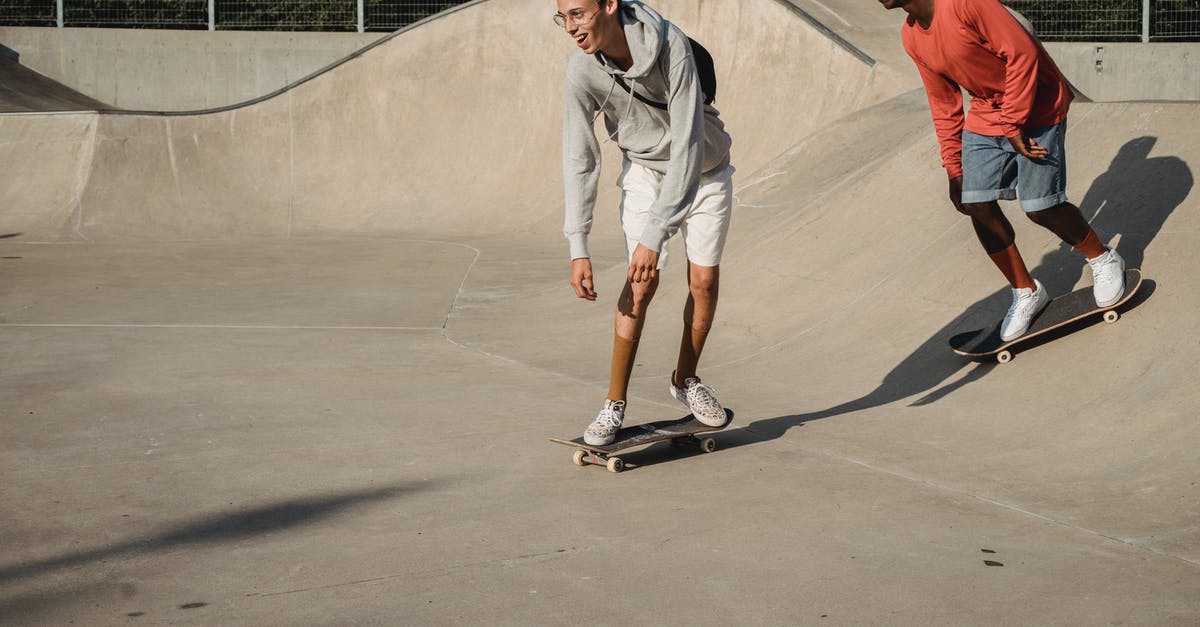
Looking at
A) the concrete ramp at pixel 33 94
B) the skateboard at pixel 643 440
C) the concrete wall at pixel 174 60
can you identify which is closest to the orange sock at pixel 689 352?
the skateboard at pixel 643 440

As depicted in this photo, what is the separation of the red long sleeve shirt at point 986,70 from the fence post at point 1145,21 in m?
12.8

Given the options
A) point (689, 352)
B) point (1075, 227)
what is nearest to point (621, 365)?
point (689, 352)

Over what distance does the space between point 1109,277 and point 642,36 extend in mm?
2505

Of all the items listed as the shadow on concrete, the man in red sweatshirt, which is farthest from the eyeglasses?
the shadow on concrete

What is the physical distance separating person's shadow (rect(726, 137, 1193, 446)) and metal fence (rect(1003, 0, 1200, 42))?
1150 cm

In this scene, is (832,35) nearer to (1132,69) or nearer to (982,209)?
(1132,69)

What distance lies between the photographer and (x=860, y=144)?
10844mm

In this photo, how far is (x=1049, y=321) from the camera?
539 cm

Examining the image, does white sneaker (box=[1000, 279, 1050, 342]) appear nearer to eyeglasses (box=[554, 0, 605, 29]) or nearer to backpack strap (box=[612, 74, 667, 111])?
backpack strap (box=[612, 74, 667, 111])

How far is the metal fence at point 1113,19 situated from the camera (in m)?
16.2

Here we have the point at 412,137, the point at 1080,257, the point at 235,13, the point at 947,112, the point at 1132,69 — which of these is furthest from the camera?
the point at 235,13

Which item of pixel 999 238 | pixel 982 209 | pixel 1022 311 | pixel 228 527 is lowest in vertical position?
pixel 228 527

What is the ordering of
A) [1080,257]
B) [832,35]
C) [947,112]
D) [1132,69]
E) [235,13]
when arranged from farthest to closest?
[235,13] < [1132,69] < [832,35] < [1080,257] < [947,112]

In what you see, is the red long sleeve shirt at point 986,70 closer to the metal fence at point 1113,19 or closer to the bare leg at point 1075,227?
the bare leg at point 1075,227
